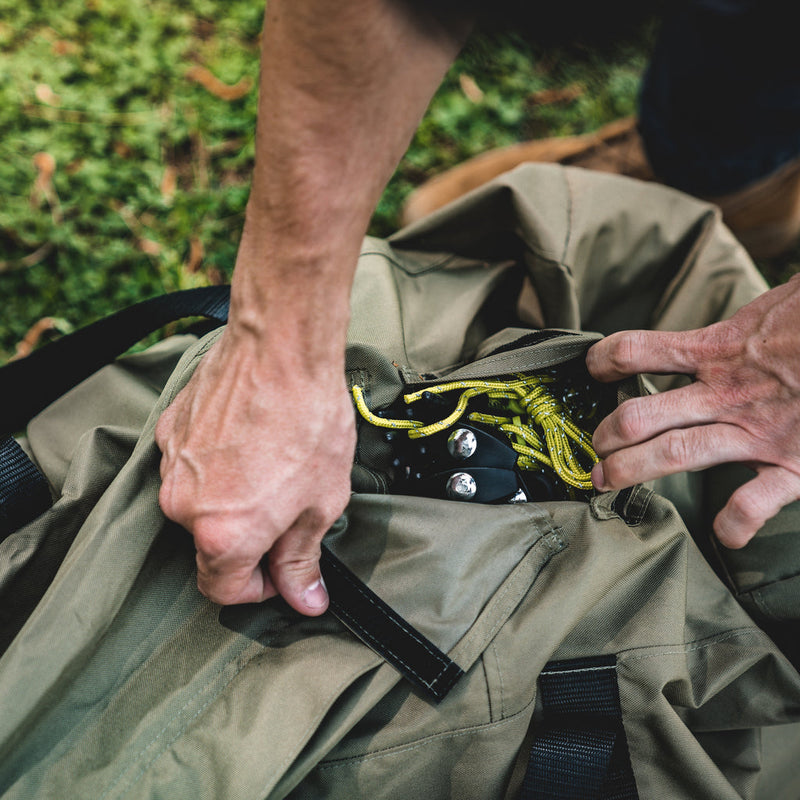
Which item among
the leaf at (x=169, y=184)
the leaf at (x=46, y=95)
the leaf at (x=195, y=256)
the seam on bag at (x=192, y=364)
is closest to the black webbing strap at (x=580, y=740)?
the seam on bag at (x=192, y=364)

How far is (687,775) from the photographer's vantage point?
1.00 m

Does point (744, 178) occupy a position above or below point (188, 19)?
below

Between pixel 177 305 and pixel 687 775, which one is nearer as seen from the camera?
pixel 687 775

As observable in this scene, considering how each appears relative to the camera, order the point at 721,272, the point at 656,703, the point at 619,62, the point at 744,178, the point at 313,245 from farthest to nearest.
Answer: the point at 744,178, the point at 721,272, the point at 656,703, the point at 313,245, the point at 619,62

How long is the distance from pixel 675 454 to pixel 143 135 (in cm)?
221

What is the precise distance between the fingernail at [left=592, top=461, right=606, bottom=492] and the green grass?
4.91 ft

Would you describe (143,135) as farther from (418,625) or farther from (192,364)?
(418,625)

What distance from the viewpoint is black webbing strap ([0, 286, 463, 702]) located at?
962mm

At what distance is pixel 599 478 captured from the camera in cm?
104

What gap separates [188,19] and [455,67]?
1.10 m

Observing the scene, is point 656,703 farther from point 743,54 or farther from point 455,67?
point 455,67

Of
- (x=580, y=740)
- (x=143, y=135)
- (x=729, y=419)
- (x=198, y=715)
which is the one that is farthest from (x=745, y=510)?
(x=143, y=135)

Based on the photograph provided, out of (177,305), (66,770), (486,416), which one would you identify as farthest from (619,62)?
(66,770)

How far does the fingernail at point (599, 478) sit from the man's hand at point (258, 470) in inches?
16.7
